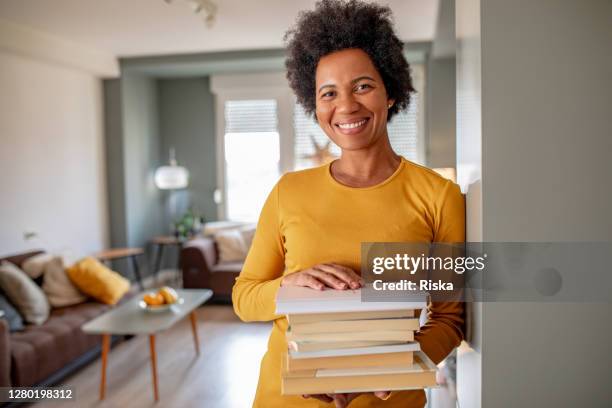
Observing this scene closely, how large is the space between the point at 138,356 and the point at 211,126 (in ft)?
11.6

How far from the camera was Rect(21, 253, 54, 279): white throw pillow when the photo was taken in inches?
163

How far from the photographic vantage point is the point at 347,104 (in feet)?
3.59

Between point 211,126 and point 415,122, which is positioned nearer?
point 415,122

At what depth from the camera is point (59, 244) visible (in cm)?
537

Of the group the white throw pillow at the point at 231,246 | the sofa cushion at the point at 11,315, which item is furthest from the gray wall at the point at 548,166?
the white throw pillow at the point at 231,246

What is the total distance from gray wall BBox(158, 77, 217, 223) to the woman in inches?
234

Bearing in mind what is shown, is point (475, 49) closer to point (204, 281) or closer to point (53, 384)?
point (53, 384)

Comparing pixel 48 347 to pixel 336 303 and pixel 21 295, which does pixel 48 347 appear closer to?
pixel 21 295

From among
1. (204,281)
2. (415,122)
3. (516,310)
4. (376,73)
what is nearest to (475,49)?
(376,73)

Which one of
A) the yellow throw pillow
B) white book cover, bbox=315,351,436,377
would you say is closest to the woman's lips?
white book cover, bbox=315,351,436,377

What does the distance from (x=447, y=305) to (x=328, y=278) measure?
0.29 meters

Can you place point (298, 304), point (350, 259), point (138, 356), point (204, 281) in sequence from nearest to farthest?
point (298, 304)
point (350, 259)
point (138, 356)
point (204, 281)

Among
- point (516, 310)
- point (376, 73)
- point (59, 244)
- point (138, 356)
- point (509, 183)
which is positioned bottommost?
point (138, 356)
